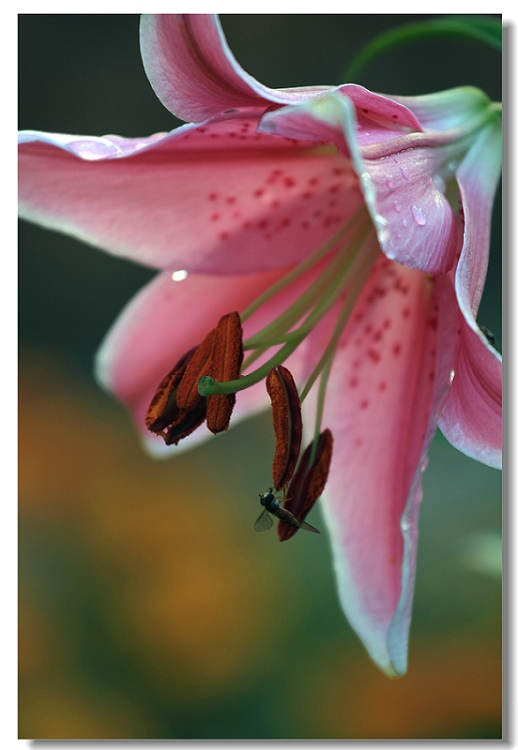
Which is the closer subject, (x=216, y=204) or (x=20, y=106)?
(x=216, y=204)

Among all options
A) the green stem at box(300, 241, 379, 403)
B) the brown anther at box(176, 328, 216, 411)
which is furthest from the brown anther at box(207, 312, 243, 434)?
the green stem at box(300, 241, 379, 403)

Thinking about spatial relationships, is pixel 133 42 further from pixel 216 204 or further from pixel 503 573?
pixel 503 573

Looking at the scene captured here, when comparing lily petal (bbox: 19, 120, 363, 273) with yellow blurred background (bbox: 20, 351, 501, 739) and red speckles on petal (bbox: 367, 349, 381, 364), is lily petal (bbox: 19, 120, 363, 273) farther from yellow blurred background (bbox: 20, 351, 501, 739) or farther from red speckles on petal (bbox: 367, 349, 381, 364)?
yellow blurred background (bbox: 20, 351, 501, 739)

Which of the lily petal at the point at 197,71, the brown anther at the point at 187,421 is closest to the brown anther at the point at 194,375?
the brown anther at the point at 187,421

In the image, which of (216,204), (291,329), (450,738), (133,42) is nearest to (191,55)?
(216,204)

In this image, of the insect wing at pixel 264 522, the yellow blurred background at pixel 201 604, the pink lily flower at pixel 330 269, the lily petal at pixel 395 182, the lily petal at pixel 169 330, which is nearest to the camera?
the lily petal at pixel 395 182

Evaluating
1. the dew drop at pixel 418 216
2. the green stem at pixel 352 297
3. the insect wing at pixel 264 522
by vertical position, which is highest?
the dew drop at pixel 418 216

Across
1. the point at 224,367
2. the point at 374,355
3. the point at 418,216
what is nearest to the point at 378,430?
the point at 374,355

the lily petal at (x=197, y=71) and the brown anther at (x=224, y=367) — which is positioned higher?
the lily petal at (x=197, y=71)

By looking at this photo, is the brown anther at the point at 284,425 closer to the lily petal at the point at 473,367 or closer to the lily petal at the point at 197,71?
the lily petal at the point at 473,367
